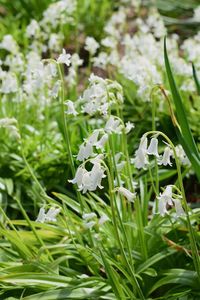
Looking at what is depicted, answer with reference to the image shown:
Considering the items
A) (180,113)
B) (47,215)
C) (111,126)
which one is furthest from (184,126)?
(47,215)

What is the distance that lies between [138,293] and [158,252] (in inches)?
16.4

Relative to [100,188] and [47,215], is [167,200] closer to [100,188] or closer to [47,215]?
[100,188]

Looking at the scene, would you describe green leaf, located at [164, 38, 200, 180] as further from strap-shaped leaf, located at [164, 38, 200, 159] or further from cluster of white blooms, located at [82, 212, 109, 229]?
cluster of white blooms, located at [82, 212, 109, 229]

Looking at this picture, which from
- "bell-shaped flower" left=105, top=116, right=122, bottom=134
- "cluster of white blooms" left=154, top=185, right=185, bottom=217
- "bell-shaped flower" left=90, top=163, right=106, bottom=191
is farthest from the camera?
"bell-shaped flower" left=105, top=116, right=122, bottom=134

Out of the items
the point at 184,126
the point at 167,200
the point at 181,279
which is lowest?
the point at 181,279

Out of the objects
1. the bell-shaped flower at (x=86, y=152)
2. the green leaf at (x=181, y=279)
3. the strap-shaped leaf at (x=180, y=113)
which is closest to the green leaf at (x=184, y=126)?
the strap-shaped leaf at (x=180, y=113)

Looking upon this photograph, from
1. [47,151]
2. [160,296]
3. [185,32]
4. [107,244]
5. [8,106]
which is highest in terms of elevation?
[185,32]

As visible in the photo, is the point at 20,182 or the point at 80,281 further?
the point at 20,182

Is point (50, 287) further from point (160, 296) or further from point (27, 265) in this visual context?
point (160, 296)

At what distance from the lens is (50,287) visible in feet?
10.5

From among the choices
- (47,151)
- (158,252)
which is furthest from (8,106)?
(158,252)

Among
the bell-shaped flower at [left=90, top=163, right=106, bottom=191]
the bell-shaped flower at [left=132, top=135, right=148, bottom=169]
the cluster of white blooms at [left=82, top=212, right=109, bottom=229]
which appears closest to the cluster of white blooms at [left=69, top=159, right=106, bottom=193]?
the bell-shaped flower at [left=90, top=163, right=106, bottom=191]

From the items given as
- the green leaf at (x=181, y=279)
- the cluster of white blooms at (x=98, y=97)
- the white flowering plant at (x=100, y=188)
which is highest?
the cluster of white blooms at (x=98, y=97)

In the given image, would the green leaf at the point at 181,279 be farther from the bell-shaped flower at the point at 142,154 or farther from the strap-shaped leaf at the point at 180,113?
the bell-shaped flower at the point at 142,154
